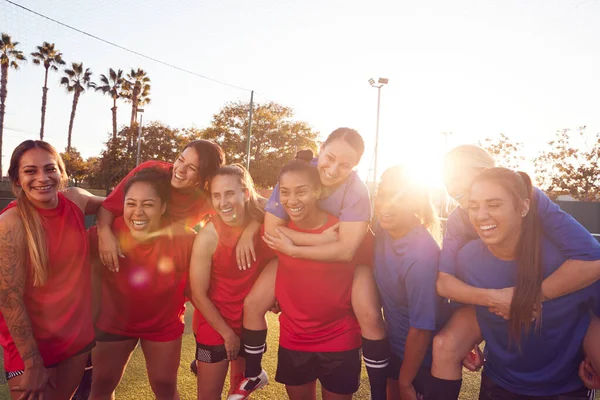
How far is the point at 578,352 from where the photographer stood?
2.80 meters

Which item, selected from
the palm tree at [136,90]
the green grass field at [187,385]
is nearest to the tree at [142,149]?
the palm tree at [136,90]

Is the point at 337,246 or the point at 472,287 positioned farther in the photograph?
Answer: the point at 337,246

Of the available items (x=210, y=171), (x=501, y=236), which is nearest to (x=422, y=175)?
(x=501, y=236)

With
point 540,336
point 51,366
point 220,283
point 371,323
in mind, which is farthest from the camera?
point 220,283

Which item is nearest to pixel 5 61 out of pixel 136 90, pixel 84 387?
pixel 136 90

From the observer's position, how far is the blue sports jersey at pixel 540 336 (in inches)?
109

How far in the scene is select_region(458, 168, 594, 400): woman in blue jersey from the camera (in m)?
2.73

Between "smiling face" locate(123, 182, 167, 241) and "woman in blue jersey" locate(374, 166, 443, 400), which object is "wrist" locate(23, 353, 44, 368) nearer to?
"smiling face" locate(123, 182, 167, 241)

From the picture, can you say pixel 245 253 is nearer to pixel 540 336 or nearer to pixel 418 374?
pixel 418 374

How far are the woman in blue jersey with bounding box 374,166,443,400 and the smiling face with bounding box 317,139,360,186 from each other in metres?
0.32

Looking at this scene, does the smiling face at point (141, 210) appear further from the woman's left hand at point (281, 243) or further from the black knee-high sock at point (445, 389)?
the black knee-high sock at point (445, 389)

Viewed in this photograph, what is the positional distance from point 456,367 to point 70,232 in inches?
115

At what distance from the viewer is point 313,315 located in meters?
3.26

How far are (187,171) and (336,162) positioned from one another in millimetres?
1425
